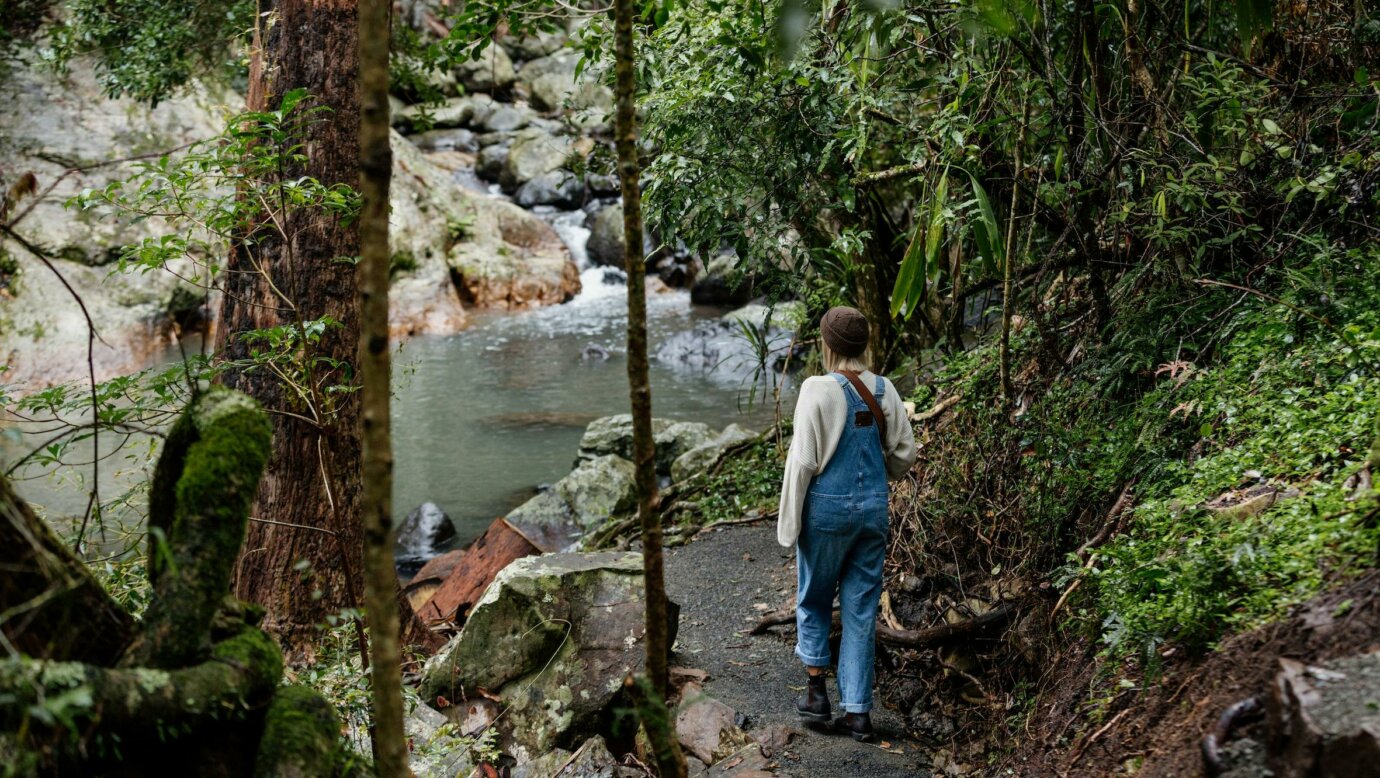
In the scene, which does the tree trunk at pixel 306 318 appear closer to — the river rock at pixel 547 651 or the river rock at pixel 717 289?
the river rock at pixel 547 651

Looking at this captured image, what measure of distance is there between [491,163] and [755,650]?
21.1 meters

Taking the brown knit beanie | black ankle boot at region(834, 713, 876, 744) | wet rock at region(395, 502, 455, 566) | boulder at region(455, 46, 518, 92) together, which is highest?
boulder at region(455, 46, 518, 92)

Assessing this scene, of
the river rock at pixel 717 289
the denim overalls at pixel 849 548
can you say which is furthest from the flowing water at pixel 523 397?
the denim overalls at pixel 849 548

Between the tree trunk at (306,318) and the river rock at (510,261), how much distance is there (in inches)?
605

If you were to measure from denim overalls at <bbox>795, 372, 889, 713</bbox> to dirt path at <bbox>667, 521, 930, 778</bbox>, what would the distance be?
0.24 m

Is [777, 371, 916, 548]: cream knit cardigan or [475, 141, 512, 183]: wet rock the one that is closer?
[777, 371, 916, 548]: cream knit cardigan

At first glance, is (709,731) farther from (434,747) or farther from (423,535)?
(423,535)

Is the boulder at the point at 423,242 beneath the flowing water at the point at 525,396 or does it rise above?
above

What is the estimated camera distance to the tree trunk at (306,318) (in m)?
4.77

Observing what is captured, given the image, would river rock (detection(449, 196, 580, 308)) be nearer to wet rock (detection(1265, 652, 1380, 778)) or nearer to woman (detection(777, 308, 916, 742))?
woman (detection(777, 308, 916, 742))

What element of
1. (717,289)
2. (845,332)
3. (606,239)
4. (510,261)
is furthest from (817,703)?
(606,239)

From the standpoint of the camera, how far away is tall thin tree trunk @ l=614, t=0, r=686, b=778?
2.38 m

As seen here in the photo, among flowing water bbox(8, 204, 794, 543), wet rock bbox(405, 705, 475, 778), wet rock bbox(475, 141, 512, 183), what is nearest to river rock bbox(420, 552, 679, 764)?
wet rock bbox(405, 705, 475, 778)

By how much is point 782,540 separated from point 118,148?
1726 centimetres
